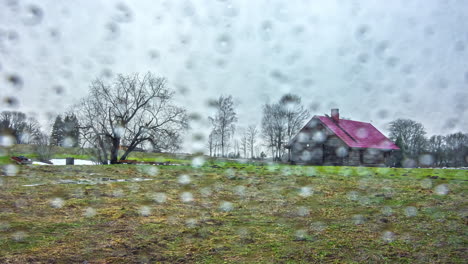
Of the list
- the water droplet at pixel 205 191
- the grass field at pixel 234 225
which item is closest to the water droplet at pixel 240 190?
the grass field at pixel 234 225

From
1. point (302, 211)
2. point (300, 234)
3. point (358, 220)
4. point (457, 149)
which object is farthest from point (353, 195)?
point (457, 149)

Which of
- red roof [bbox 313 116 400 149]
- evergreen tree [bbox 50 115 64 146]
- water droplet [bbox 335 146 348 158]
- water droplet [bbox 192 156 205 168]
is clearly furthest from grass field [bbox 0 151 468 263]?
red roof [bbox 313 116 400 149]

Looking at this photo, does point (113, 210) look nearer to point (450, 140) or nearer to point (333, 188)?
point (333, 188)

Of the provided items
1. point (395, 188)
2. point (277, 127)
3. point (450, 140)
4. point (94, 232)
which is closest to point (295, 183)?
point (395, 188)

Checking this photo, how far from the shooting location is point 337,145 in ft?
115

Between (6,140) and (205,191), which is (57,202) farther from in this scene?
(6,140)

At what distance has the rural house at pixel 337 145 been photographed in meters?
34.8

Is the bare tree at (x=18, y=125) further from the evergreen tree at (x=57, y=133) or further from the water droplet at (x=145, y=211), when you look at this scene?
the water droplet at (x=145, y=211)

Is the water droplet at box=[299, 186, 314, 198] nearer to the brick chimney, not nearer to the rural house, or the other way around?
the rural house

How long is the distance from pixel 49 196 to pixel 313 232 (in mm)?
7265

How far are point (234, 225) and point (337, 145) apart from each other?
30728 millimetres

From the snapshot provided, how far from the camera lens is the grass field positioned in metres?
4.62

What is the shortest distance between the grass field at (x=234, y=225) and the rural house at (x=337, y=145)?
24635 millimetres

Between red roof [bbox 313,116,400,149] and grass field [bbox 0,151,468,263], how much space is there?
25.6 meters
